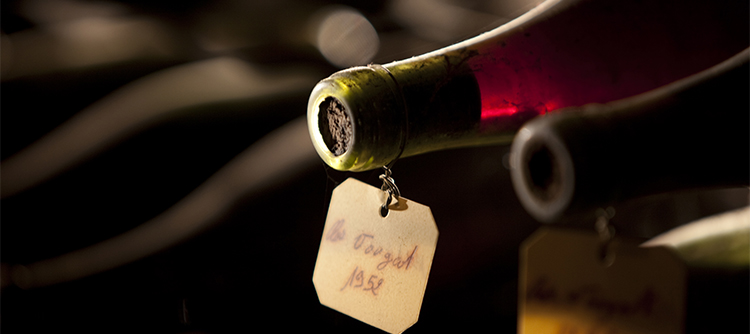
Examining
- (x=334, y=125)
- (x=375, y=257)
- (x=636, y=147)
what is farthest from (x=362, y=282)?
(x=636, y=147)

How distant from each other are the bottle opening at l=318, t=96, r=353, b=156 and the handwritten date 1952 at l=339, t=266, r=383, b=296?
Answer: 0.45 feet

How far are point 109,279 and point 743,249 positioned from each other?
40.0 inches

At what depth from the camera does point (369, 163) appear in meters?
0.28

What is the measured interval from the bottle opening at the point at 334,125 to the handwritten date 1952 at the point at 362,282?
0.14 metres

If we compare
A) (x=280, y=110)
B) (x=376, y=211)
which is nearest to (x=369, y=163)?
(x=376, y=211)

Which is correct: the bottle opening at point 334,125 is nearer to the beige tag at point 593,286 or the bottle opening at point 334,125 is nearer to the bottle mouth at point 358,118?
the bottle mouth at point 358,118

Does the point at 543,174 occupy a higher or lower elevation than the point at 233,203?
lower

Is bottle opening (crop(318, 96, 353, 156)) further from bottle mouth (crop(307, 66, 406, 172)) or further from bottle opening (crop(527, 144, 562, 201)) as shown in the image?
bottle opening (crop(527, 144, 562, 201))

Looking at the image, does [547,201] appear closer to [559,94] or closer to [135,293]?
[559,94]

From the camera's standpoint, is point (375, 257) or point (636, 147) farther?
point (375, 257)

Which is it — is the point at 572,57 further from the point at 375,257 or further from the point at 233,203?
the point at 233,203

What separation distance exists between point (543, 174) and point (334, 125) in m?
0.15

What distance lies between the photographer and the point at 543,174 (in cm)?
18

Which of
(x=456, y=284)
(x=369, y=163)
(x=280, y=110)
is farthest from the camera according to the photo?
(x=280, y=110)
